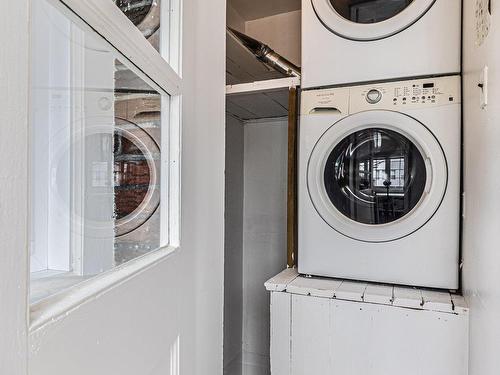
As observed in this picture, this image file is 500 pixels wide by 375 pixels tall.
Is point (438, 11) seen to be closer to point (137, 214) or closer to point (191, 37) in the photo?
point (191, 37)

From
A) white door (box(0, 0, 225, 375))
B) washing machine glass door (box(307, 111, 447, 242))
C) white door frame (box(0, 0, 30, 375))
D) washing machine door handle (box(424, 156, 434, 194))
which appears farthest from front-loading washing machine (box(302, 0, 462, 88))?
white door frame (box(0, 0, 30, 375))

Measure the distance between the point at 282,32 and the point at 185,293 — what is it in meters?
2.14

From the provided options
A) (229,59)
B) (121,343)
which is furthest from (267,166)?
(121,343)

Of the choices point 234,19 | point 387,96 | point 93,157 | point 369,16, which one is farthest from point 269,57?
point 93,157

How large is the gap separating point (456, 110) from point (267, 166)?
1.27 m

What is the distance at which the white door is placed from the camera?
316 millimetres

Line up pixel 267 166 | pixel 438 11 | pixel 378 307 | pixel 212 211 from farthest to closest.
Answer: pixel 267 166 → pixel 438 11 → pixel 378 307 → pixel 212 211

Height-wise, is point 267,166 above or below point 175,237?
above

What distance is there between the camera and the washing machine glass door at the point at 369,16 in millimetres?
1484

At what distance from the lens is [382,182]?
155cm

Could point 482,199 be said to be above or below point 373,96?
below

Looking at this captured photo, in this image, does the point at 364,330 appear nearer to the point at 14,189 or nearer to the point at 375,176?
the point at 375,176

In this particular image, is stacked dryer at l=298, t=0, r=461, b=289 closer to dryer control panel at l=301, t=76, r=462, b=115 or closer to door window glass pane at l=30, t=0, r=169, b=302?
dryer control panel at l=301, t=76, r=462, b=115

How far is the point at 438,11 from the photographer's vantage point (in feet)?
4.75
